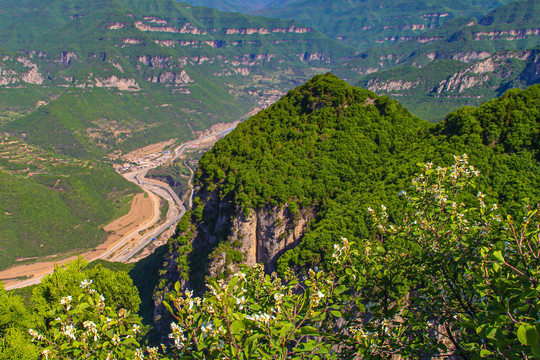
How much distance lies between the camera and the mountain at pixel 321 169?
26969mm

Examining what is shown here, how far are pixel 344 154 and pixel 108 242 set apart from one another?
95231mm

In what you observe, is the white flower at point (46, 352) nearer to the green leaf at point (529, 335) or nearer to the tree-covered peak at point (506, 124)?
the green leaf at point (529, 335)

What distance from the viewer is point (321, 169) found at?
35.3m

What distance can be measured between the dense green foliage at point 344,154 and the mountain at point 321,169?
0.33 ft

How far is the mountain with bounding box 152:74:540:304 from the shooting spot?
27.0 metres

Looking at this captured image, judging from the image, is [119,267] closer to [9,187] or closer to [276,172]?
[276,172]

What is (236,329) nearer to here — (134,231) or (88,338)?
(88,338)

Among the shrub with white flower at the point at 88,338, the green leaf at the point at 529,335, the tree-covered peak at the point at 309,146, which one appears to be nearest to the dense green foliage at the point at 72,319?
the shrub with white flower at the point at 88,338

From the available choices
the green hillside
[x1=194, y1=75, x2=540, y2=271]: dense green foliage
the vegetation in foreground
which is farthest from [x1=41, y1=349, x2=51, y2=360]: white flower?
the green hillside

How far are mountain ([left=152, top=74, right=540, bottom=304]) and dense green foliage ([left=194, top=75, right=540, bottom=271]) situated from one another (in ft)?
0.33

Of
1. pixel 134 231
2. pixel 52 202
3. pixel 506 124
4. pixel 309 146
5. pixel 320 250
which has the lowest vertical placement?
pixel 134 231

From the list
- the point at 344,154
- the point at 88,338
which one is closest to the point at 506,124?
the point at 344,154

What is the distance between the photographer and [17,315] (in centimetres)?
1125

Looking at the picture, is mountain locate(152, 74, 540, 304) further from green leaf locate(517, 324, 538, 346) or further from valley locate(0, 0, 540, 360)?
green leaf locate(517, 324, 538, 346)
